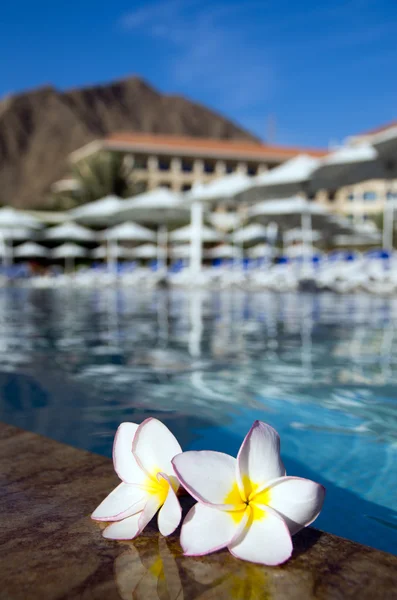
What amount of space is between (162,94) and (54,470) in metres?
164

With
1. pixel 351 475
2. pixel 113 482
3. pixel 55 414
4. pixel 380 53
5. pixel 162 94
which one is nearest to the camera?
pixel 113 482

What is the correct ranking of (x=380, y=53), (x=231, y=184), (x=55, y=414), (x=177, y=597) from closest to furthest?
(x=177, y=597) < (x=55, y=414) < (x=380, y=53) < (x=231, y=184)

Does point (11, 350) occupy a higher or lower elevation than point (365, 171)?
lower

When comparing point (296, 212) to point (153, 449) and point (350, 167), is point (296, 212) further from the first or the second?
point (153, 449)

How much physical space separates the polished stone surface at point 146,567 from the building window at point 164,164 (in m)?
49.0

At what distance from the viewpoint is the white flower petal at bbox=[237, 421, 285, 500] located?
3.27ft

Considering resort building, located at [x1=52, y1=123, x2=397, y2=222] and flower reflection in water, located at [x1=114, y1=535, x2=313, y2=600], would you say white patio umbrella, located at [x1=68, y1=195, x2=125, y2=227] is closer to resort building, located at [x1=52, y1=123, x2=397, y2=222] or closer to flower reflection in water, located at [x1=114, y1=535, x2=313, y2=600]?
flower reflection in water, located at [x1=114, y1=535, x2=313, y2=600]

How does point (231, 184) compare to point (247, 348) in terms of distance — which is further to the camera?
point (231, 184)

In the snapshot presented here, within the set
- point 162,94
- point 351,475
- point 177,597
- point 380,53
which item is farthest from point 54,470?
point 162,94

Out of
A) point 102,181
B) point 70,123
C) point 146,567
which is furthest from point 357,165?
point 70,123

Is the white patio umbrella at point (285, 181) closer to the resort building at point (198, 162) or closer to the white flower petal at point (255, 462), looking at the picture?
the white flower petal at point (255, 462)

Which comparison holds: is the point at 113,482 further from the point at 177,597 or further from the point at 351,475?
the point at 351,475

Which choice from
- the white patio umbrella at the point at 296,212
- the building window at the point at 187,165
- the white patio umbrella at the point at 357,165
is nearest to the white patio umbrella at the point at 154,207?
the white patio umbrella at the point at 296,212

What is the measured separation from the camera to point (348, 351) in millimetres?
4664
